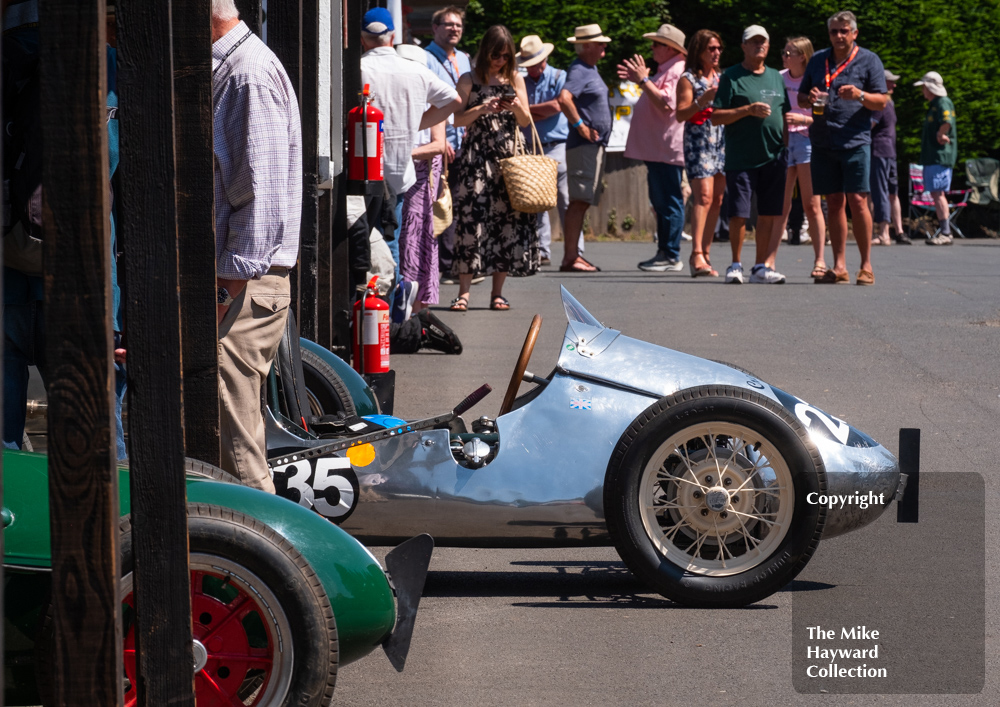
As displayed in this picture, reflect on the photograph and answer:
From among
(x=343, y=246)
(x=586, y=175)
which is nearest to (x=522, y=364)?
(x=343, y=246)

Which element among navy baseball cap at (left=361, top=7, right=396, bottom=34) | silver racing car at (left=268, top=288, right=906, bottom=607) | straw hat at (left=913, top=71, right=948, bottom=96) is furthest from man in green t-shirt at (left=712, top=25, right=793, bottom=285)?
straw hat at (left=913, top=71, right=948, bottom=96)

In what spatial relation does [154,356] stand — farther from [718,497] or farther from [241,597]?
[718,497]

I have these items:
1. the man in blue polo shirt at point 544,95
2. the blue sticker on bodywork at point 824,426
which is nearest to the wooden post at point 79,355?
the blue sticker on bodywork at point 824,426

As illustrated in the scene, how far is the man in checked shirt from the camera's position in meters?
4.54

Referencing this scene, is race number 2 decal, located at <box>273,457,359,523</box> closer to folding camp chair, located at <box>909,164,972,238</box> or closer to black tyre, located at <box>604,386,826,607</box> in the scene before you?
black tyre, located at <box>604,386,826,607</box>

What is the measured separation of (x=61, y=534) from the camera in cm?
261

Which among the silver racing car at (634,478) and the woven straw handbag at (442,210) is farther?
the woven straw handbag at (442,210)

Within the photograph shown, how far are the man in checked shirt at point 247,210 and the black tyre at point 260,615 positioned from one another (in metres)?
1.34

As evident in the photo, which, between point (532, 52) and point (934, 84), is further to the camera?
point (934, 84)

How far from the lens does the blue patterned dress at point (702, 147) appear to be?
1328 centimetres

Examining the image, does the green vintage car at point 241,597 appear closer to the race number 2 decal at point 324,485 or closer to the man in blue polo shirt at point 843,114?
the race number 2 decal at point 324,485

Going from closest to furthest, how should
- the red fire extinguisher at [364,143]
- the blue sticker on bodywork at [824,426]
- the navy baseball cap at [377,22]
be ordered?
the blue sticker on bodywork at [824,426], the red fire extinguisher at [364,143], the navy baseball cap at [377,22]

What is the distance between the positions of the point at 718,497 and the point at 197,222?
1.82 meters

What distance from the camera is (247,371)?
4.71m
